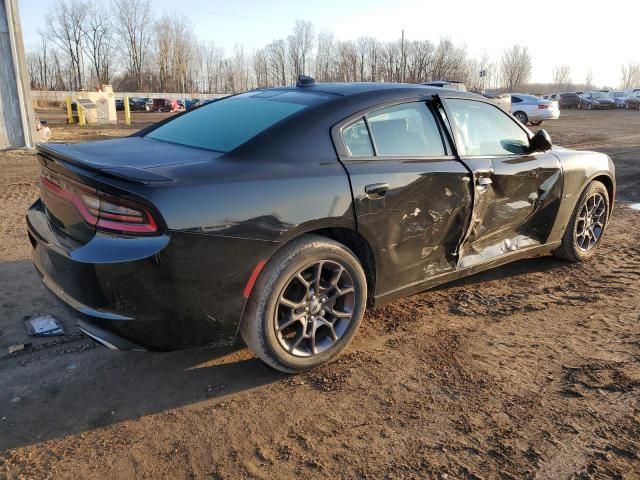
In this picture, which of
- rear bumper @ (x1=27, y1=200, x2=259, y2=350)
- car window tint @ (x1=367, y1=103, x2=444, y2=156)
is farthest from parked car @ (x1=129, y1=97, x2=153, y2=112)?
rear bumper @ (x1=27, y1=200, x2=259, y2=350)

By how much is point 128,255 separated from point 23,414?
3.44 ft

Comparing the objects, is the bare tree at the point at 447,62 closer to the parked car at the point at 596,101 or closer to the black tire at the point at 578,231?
the parked car at the point at 596,101

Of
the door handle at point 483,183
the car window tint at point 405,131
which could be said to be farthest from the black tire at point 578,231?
the car window tint at point 405,131

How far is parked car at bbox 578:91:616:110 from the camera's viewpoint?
4215cm

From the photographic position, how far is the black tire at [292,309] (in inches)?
106

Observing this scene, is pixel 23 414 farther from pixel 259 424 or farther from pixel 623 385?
pixel 623 385

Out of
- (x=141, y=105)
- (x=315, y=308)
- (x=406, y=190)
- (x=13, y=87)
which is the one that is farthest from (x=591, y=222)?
(x=141, y=105)

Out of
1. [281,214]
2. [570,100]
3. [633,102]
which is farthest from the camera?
[570,100]

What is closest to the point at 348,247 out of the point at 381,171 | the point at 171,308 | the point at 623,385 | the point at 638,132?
the point at 381,171

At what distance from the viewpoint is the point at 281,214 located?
2641mm

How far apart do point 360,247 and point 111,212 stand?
144cm

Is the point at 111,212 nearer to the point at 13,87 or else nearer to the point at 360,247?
the point at 360,247

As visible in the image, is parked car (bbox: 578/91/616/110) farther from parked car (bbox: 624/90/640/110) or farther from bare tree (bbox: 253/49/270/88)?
bare tree (bbox: 253/49/270/88)

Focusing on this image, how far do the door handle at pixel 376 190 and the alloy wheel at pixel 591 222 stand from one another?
250cm
